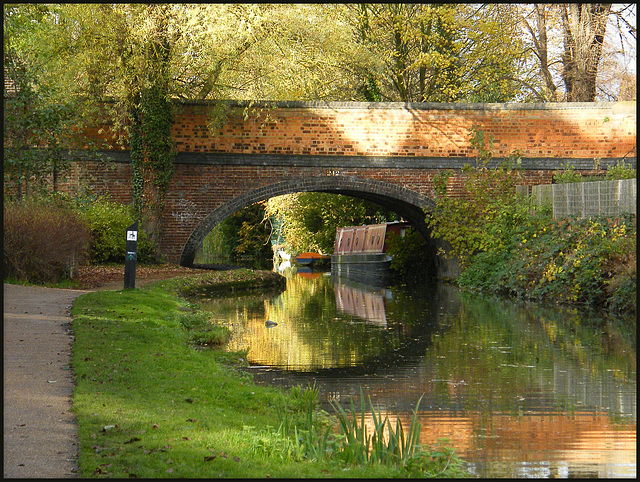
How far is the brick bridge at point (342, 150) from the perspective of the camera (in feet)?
63.6

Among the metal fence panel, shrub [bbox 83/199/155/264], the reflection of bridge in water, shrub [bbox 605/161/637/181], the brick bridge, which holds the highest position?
the brick bridge

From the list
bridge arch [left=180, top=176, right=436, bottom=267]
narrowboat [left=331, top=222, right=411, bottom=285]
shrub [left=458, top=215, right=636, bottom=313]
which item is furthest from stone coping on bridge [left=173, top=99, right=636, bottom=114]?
narrowboat [left=331, top=222, right=411, bottom=285]

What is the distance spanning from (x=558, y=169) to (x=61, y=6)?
12.8m

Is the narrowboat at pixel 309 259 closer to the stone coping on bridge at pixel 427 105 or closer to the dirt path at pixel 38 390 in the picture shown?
the stone coping on bridge at pixel 427 105

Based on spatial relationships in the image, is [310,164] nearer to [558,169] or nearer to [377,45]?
[558,169]

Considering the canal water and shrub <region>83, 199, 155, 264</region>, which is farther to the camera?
shrub <region>83, 199, 155, 264</region>

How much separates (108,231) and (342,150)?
19.8ft

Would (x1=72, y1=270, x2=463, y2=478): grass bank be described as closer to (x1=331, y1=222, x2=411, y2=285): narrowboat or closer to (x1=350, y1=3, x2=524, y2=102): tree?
(x1=331, y1=222, x2=411, y2=285): narrowboat

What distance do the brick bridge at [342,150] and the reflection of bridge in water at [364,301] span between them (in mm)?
2588

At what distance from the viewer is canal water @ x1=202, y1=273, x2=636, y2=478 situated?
5551 mm

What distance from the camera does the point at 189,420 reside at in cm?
522

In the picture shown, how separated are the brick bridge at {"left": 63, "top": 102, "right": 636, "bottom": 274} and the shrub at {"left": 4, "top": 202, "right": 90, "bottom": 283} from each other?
201 inches

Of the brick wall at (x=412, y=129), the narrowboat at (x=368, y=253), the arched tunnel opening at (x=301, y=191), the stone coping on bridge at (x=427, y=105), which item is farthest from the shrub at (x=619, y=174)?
the narrowboat at (x=368, y=253)

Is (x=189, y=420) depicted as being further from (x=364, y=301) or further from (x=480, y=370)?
(x=364, y=301)
